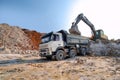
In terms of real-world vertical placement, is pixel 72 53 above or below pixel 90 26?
below

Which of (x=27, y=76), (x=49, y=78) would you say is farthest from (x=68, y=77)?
(x=27, y=76)

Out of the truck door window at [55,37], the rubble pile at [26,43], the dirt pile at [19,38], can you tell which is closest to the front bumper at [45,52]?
the truck door window at [55,37]

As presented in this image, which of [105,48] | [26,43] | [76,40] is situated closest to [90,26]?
[105,48]

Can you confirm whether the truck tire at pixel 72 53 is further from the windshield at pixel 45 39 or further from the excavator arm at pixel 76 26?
the excavator arm at pixel 76 26

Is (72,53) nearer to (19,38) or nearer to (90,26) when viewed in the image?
(90,26)

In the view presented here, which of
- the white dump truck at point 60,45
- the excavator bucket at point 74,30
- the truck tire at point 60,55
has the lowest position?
the truck tire at point 60,55

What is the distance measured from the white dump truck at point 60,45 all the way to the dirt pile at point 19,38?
1783 centimetres

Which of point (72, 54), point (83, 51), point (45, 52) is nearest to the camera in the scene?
point (45, 52)

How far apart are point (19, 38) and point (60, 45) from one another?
25.0m

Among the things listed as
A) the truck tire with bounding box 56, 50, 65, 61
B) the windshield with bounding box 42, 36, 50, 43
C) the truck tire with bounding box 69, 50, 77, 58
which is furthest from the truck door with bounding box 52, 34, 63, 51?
the truck tire with bounding box 69, 50, 77, 58

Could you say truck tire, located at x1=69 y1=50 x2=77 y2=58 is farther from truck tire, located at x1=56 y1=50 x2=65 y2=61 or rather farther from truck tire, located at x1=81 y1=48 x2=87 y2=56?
truck tire, located at x1=81 y1=48 x2=87 y2=56

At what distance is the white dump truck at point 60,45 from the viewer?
22.1 m

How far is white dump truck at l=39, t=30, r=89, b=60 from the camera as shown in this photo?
22094mm

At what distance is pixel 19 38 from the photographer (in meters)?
46.3
